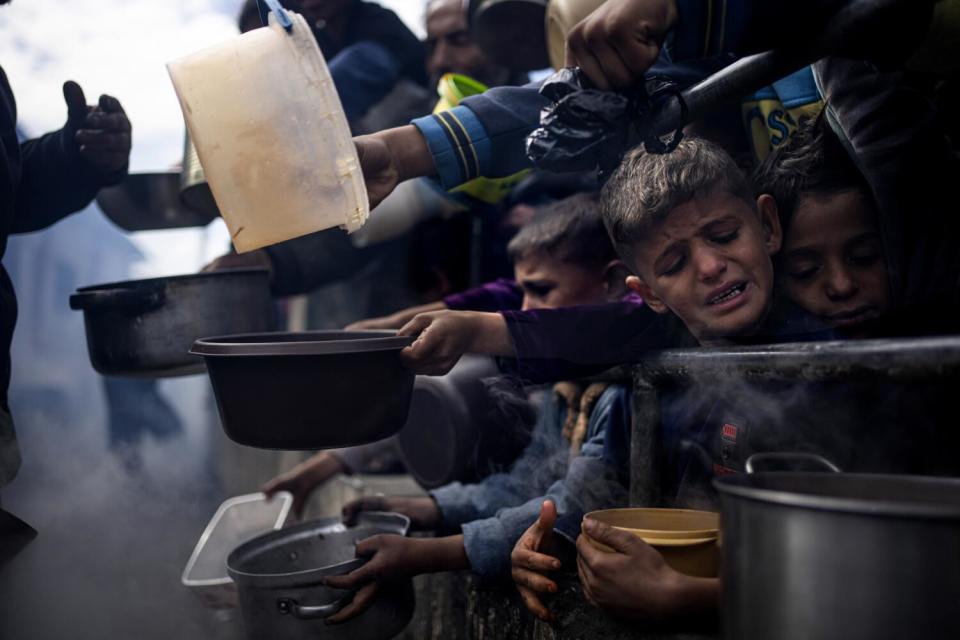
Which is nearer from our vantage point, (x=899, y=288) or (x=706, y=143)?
(x=899, y=288)

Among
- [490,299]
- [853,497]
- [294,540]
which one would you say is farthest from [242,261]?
[853,497]

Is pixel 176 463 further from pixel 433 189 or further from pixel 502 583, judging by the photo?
pixel 502 583

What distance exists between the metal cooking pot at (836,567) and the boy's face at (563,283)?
1607 millimetres

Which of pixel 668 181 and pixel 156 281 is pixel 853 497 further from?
pixel 156 281

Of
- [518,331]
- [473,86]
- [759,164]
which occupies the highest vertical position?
[473,86]

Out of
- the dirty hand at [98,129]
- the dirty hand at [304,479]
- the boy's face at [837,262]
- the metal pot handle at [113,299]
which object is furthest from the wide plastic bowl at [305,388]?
the dirty hand at [304,479]

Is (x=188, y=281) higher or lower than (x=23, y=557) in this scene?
higher

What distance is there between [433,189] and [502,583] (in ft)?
6.93

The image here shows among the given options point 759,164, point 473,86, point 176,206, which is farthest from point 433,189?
point 759,164

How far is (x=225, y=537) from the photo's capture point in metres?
3.27

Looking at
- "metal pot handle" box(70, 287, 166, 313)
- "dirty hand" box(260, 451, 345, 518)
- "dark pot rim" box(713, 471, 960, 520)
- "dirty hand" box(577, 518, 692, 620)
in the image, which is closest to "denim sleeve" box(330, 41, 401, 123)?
"metal pot handle" box(70, 287, 166, 313)

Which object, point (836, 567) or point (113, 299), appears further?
point (113, 299)

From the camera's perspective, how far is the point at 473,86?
121 inches

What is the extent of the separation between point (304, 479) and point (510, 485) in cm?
133
